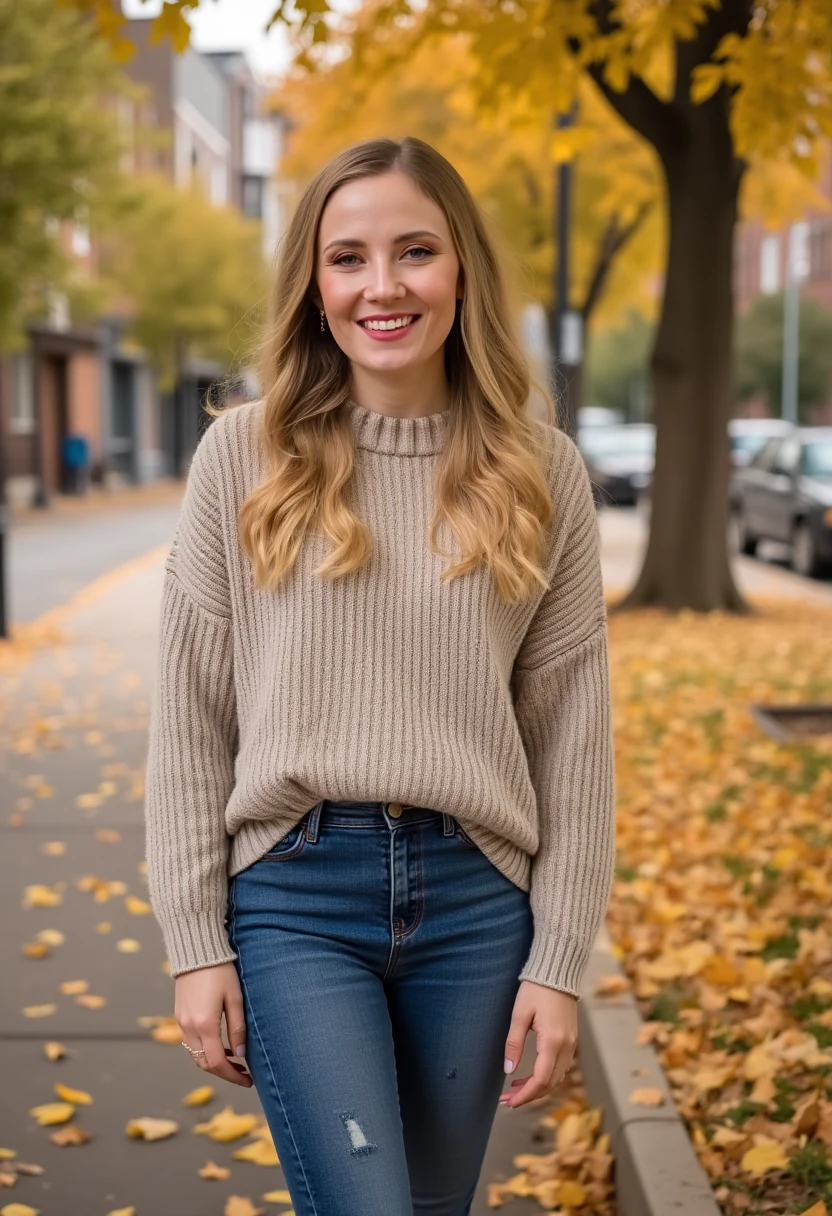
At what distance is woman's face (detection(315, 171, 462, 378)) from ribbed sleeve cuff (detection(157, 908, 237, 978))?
83cm

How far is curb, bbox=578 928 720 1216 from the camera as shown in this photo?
3.17 metres

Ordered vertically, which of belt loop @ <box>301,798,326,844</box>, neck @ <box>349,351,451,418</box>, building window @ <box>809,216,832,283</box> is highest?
building window @ <box>809,216,832,283</box>

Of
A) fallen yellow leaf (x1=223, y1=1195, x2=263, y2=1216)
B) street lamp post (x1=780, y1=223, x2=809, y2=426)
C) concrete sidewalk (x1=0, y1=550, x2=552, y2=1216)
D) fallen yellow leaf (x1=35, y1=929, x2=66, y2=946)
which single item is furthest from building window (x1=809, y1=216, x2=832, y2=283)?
fallen yellow leaf (x1=223, y1=1195, x2=263, y2=1216)

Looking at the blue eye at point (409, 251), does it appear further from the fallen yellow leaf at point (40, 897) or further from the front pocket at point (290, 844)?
the fallen yellow leaf at point (40, 897)

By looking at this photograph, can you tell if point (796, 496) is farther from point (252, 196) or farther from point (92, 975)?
point (252, 196)

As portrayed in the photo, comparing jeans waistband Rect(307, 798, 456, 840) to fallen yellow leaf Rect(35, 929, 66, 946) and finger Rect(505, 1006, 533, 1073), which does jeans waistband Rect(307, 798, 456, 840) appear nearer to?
finger Rect(505, 1006, 533, 1073)

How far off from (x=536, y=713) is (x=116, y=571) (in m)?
16.4

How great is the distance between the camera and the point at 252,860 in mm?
2234

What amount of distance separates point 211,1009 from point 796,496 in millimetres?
16924

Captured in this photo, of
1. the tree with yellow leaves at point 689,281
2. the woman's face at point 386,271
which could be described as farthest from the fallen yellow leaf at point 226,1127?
the tree with yellow leaves at point 689,281

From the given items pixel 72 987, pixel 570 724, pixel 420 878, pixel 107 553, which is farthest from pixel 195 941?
pixel 107 553

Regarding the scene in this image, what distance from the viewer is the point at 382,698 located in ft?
7.25

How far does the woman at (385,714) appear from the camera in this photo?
7.15 feet

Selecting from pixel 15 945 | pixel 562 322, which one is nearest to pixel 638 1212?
pixel 15 945
